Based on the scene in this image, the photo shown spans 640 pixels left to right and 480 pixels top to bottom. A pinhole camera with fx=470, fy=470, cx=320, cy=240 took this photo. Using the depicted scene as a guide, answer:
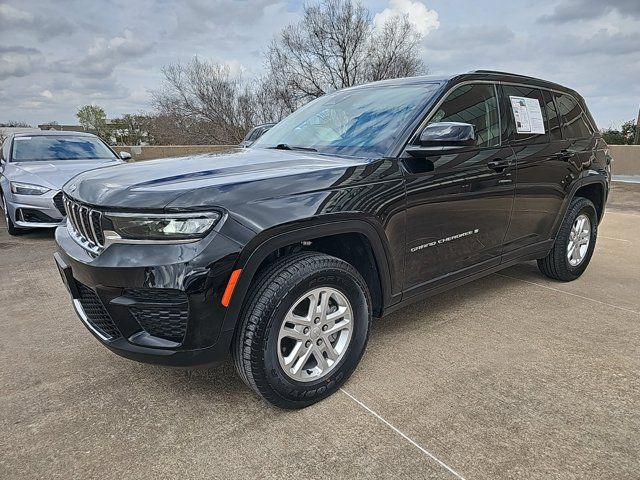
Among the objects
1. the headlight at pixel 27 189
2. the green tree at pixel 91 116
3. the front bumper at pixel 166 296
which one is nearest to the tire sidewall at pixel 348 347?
the front bumper at pixel 166 296

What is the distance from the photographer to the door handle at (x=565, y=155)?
3.79m

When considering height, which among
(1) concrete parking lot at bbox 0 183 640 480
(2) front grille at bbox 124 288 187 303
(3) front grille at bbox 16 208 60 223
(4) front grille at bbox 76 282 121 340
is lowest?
(1) concrete parking lot at bbox 0 183 640 480

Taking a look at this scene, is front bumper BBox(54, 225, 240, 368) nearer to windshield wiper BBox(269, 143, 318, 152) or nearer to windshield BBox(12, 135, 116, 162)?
windshield wiper BBox(269, 143, 318, 152)

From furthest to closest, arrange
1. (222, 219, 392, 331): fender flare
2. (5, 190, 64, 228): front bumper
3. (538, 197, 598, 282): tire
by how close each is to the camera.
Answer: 1. (5, 190, 64, 228): front bumper
2. (538, 197, 598, 282): tire
3. (222, 219, 392, 331): fender flare

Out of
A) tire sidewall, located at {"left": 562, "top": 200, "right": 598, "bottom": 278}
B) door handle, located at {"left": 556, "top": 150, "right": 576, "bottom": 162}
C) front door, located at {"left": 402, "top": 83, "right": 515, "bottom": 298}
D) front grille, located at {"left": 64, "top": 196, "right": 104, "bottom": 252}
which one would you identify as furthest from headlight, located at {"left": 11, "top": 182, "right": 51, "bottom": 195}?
tire sidewall, located at {"left": 562, "top": 200, "right": 598, "bottom": 278}

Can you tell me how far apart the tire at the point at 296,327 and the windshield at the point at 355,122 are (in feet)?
2.66

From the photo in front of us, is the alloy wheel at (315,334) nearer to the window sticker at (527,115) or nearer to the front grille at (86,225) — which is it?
the front grille at (86,225)

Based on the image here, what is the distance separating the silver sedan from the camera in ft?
20.3

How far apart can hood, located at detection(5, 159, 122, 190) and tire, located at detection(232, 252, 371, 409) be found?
4.78 meters

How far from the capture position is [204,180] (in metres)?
2.18

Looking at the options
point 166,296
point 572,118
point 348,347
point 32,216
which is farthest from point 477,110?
point 32,216

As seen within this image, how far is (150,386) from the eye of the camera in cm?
260

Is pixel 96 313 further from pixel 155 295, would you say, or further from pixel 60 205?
pixel 60 205

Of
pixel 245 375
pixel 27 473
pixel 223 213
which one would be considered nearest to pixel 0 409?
pixel 27 473
